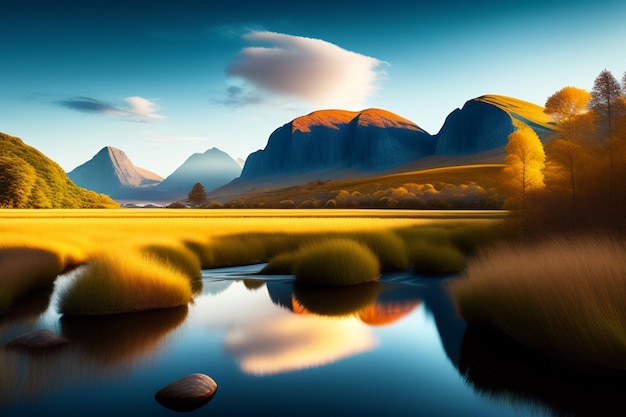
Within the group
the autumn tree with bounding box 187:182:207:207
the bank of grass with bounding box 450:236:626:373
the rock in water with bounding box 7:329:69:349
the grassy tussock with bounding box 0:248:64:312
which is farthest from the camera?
the autumn tree with bounding box 187:182:207:207

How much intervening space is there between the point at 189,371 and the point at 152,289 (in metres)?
4.44

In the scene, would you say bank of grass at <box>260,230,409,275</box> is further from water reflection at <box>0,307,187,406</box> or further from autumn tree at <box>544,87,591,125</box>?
autumn tree at <box>544,87,591,125</box>

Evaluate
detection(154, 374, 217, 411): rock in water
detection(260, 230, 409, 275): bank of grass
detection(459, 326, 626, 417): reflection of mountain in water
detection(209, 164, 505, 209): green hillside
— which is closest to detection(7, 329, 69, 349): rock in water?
detection(154, 374, 217, 411): rock in water

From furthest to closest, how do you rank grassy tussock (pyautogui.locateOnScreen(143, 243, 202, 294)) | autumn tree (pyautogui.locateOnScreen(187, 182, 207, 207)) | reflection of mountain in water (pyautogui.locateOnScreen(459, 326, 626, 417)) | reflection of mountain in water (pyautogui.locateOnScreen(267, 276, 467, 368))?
1. autumn tree (pyautogui.locateOnScreen(187, 182, 207, 207))
2. grassy tussock (pyautogui.locateOnScreen(143, 243, 202, 294))
3. reflection of mountain in water (pyautogui.locateOnScreen(267, 276, 467, 368))
4. reflection of mountain in water (pyautogui.locateOnScreen(459, 326, 626, 417))

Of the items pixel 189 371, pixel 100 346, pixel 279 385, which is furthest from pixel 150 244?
pixel 279 385

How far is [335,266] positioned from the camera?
50.4ft

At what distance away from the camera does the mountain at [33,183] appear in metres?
96.1

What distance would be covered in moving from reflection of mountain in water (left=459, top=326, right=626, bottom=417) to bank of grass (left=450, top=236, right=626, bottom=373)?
0.78 feet

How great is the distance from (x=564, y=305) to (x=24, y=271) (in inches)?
613

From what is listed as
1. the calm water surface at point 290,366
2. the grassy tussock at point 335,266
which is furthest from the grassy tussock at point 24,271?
the grassy tussock at point 335,266

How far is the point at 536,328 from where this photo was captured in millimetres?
7570

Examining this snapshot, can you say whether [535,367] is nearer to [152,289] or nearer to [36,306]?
[152,289]

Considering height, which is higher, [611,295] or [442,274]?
[611,295]

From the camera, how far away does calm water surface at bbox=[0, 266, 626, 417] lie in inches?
239
